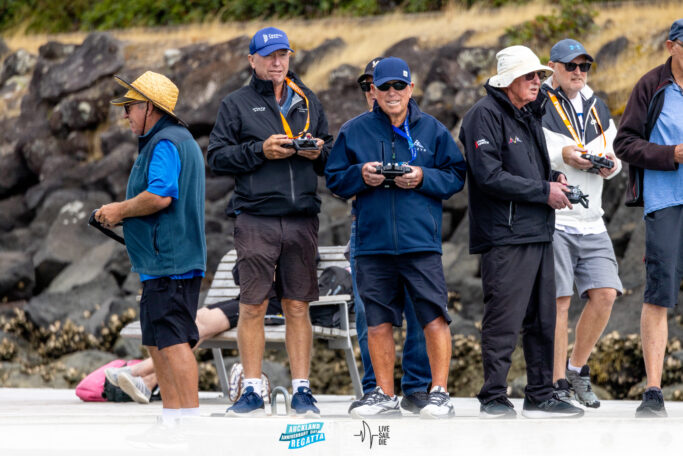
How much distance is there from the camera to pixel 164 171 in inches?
227

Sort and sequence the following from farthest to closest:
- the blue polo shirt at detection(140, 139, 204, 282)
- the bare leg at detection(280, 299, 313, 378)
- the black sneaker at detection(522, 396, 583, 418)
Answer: the bare leg at detection(280, 299, 313, 378)
the black sneaker at detection(522, 396, 583, 418)
the blue polo shirt at detection(140, 139, 204, 282)

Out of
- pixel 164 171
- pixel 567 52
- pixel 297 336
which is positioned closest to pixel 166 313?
pixel 164 171

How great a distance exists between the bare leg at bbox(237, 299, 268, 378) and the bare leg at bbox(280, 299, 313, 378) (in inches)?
6.4

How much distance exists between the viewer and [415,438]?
5297mm

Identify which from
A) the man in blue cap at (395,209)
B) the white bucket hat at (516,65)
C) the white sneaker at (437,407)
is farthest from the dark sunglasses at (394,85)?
the white sneaker at (437,407)

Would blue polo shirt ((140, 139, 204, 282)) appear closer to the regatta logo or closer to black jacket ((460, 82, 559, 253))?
the regatta logo

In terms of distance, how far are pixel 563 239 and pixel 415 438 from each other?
2014 mm

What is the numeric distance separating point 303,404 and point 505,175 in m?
1.74

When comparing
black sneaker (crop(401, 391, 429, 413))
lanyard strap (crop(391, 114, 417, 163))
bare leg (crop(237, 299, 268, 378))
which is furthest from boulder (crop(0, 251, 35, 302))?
lanyard strap (crop(391, 114, 417, 163))

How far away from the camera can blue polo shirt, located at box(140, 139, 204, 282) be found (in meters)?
5.75

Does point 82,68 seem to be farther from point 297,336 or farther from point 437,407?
Result: point 437,407

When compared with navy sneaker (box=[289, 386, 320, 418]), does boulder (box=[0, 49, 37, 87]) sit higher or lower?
higher

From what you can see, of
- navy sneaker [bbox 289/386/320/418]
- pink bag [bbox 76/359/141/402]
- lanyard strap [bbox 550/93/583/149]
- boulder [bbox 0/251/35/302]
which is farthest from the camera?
boulder [bbox 0/251/35/302]

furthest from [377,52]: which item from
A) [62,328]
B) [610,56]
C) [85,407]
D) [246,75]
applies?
[85,407]
